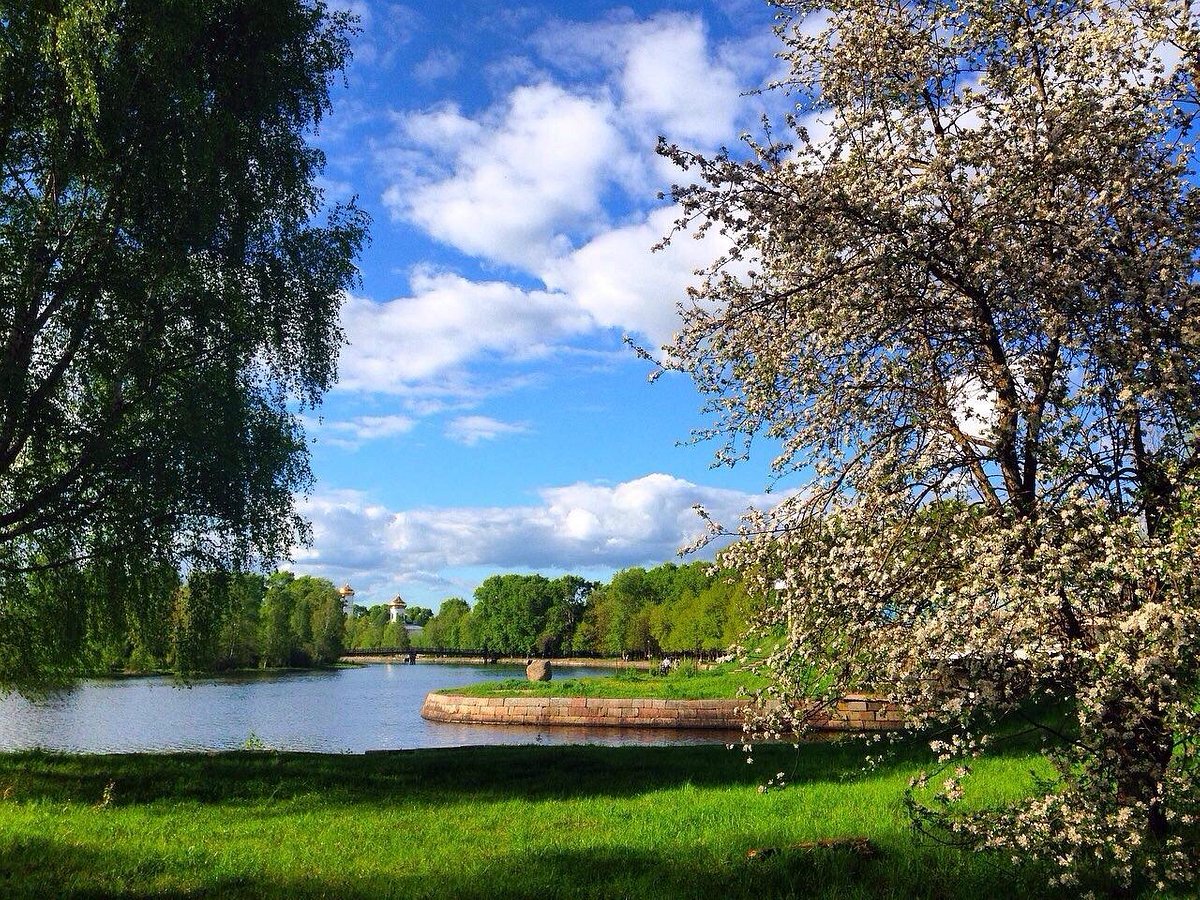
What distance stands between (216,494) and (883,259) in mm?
11765

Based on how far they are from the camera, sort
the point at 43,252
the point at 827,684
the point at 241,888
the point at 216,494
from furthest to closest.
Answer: the point at 216,494, the point at 43,252, the point at 241,888, the point at 827,684

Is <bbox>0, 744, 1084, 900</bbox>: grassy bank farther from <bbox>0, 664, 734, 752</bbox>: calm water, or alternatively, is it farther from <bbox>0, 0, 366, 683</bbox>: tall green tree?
<bbox>0, 664, 734, 752</bbox>: calm water

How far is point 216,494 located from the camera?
13.8 metres

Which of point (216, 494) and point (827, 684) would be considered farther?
point (216, 494)

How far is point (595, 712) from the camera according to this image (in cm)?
2984

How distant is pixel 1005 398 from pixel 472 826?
7809mm

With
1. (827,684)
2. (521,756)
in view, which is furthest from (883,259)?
(521,756)

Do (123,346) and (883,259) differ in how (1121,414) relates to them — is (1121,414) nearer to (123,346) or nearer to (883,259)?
(883,259)

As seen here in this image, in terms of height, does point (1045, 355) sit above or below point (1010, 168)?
below

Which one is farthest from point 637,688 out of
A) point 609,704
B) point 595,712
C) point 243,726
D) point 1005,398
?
point 1005,398

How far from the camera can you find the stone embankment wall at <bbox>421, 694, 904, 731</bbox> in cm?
2778

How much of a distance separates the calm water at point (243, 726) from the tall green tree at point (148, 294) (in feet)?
21.3

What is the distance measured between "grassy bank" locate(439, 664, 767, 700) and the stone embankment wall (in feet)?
1.42

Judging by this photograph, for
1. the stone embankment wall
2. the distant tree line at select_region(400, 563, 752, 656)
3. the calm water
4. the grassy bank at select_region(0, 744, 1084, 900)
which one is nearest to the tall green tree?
the grassy bank at select_region(0, 744, 1084, 900)
